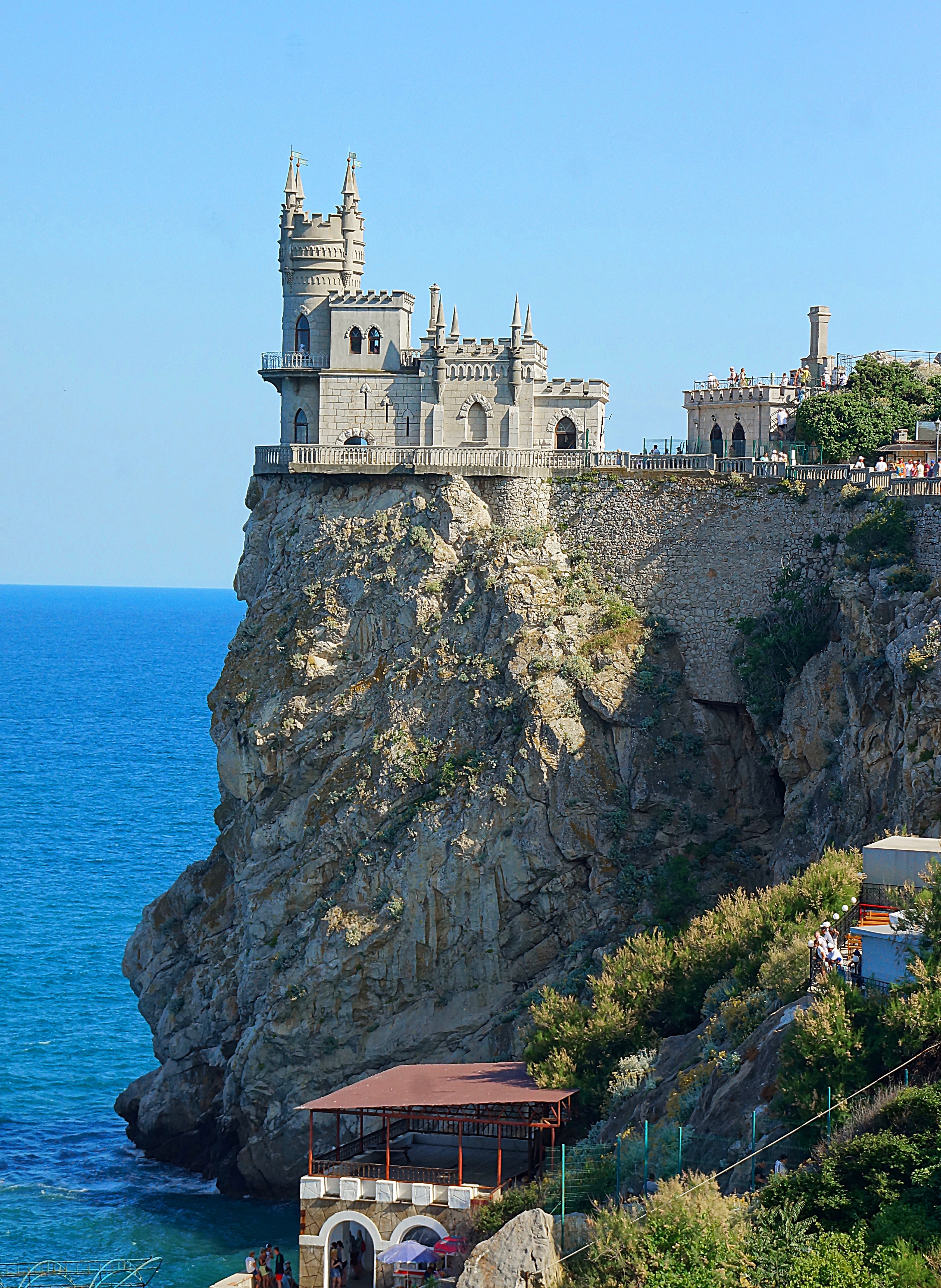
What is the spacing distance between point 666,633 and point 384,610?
8.65m

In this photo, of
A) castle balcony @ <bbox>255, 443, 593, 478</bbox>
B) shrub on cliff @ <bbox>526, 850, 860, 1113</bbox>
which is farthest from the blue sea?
castle balcony @ <bbox>255, 443, 593, 478</bbox>

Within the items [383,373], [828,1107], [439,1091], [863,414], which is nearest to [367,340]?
[383,373]

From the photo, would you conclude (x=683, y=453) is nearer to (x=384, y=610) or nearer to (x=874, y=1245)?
(x=384, y=610)

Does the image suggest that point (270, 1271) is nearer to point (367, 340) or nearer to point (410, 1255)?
point (410, 1255)

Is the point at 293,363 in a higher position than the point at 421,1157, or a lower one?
higher

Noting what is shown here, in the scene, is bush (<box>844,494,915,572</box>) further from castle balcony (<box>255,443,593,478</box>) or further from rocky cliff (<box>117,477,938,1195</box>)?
castle balcony (<box>255,443,593,478</box>)

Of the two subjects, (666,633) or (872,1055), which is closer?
(872,1055)

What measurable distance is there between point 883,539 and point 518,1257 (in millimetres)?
25104

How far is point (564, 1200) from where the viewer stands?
34.6m

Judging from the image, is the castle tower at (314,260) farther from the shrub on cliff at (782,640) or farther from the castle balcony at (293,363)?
the shrub on cliff at (782,640)

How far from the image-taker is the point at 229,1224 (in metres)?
54.2

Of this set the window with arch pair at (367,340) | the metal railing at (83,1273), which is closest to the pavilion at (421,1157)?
the metal railing at (83,1273)

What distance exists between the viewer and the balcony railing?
61750 mm

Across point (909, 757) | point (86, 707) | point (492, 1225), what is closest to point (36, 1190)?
point (492, 1225)
